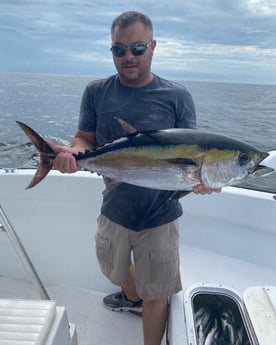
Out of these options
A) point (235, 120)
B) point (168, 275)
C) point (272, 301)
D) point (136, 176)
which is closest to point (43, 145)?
point (136, 176)

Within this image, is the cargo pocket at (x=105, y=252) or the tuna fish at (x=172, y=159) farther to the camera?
the cargo pocket at (x=105, y=252)

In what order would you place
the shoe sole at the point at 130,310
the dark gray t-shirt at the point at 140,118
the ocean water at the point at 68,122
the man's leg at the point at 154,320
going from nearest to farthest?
the dark gray t-shirt at the point at 140,118 → the man's leg at the point at 154,320 → the shoe sole at the point at 130,310 → the ocean water at the point at 68,122

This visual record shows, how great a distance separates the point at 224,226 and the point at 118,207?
943 mm

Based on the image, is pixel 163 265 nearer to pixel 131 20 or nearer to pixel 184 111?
pixel 184 111

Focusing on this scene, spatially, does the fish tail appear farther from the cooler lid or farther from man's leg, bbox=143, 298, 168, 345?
the cooler lid

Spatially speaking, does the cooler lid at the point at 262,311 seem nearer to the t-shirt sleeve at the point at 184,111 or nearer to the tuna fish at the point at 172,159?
the tuna fish at the point at 172,159

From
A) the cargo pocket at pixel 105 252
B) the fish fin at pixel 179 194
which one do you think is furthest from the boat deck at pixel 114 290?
the fish fin at pixel 179 194

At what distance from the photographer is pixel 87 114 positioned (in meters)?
1.69

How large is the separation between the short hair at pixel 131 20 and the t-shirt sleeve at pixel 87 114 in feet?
1.01

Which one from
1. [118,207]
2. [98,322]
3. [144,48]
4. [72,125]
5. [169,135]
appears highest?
[144,48]

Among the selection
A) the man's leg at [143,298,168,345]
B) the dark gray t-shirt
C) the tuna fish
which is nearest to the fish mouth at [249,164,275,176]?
the tuna fish

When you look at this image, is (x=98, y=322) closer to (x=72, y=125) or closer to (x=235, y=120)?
(x=72, y=125)

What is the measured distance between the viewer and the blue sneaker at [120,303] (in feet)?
7.04

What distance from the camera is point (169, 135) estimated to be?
1339 mm
